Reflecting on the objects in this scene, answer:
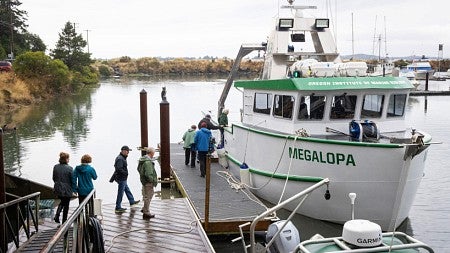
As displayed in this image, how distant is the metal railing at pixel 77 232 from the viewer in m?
5.81

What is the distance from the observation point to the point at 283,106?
15.0 m

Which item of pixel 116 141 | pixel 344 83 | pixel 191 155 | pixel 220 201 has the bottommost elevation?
pixel 116 141

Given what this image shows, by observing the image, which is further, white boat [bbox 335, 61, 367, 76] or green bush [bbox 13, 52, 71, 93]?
green bush [bbox 13, 52, 71, 93]

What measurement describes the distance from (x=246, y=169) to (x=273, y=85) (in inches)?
106

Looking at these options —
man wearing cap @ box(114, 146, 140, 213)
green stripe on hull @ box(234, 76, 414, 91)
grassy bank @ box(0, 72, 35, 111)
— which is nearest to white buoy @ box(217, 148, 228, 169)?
green stripe on hull @ box(234, 76, 414, 91)

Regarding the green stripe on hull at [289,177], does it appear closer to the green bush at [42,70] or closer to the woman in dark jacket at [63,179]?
the woman in dark jacket at [63,179]

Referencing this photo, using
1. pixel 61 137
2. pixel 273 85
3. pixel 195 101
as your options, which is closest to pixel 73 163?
pixel 61 137

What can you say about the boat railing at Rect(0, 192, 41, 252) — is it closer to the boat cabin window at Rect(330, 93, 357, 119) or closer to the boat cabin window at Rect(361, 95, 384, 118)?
the boat cabin window at Rect(330, 93, 357, 119)

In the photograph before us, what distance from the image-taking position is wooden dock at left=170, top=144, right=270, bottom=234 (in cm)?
1196

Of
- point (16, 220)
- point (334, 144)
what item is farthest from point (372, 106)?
point (16, 220)

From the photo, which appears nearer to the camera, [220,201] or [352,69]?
[220,201]

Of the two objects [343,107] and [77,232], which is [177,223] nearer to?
[77,232]

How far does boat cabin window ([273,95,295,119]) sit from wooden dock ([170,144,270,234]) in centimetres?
241

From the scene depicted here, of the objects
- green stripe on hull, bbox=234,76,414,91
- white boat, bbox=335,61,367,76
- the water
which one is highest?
white boat, bbox=335,61,367,76
